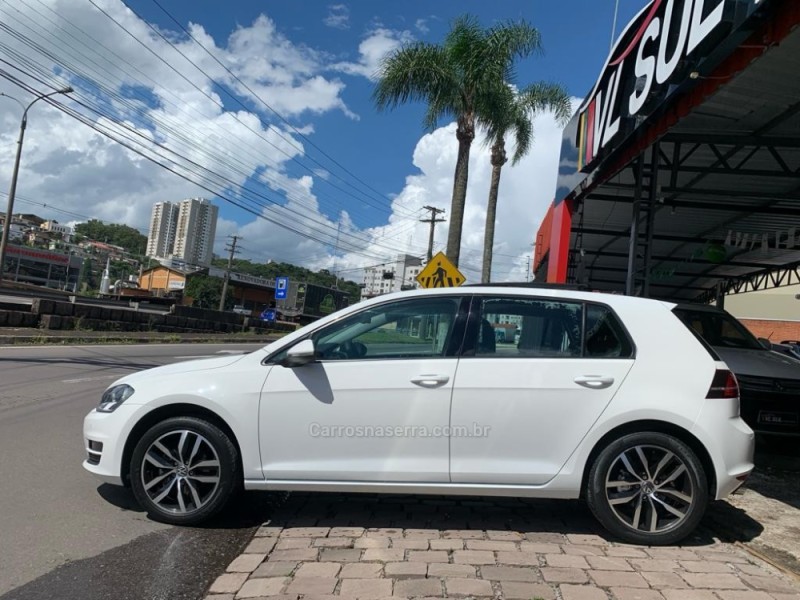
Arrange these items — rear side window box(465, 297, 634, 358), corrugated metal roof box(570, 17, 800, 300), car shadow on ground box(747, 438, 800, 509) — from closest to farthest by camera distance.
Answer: rear side window box(465, 297, 634, 358), car shadow on ground box(747, 438, 800, 509), corrugated metal roof box(570, 17, 800, 300)

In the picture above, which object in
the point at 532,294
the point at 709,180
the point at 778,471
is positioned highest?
the point at 709,180

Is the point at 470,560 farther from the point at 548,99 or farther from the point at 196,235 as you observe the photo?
the point at 196,235

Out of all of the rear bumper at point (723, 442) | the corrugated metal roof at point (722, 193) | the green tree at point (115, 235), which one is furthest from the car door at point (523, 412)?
the green tree at point (115, 235)

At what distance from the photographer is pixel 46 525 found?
4.07 metres

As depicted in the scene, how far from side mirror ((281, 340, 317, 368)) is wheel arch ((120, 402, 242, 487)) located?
0.60 metres

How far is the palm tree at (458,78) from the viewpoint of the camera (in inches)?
661

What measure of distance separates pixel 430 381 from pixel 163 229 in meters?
125

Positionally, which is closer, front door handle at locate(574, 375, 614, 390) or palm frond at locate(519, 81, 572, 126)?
front door handle at locate(574, 375, 614, 390)

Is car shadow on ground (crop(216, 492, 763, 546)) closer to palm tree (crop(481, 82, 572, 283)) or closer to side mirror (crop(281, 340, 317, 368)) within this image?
side mirror (crop(281, 340, 317, 368))

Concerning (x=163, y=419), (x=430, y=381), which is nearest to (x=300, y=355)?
(x=430, y=381)

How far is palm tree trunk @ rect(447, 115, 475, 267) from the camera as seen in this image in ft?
55.1

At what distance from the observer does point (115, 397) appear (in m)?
4.23

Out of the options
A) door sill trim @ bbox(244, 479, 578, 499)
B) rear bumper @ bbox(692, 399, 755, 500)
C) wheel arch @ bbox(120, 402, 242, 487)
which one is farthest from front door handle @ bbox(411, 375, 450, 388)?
rear bumper @ bbox(692, 399, 755, 500)

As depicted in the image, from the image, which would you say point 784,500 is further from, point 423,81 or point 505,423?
point 423,81
